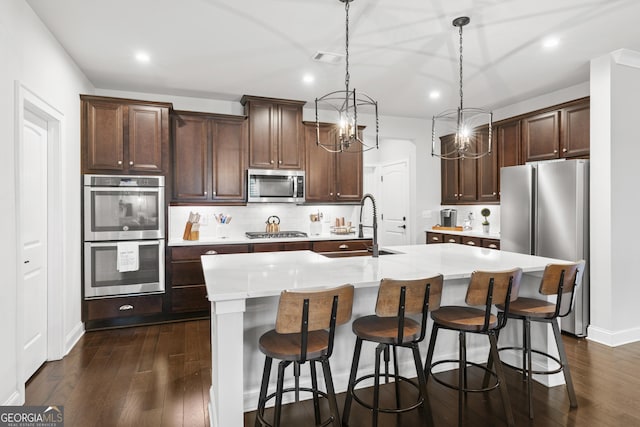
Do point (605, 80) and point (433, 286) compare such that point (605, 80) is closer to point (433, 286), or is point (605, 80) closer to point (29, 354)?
point (433, 286)

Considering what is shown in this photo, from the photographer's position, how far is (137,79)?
4125mm

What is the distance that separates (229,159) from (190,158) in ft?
1.53

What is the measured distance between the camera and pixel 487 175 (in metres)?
5.14

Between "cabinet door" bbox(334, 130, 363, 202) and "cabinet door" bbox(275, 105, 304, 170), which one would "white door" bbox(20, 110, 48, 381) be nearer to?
"cabinet door" bbox(275, 105, 304, 170)

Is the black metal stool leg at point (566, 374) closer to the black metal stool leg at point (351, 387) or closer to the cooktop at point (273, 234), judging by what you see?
the black metal stool leg at point (351, 387)

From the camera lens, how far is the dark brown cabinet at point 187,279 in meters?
4.23

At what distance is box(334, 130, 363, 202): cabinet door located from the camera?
525 centimetres

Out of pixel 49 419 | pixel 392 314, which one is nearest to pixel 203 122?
pixel 49 419

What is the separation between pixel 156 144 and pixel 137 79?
29.2 inches

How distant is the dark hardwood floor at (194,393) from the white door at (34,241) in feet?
0.75

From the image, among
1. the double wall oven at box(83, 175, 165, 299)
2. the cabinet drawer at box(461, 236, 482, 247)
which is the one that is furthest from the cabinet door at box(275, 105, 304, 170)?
the cabinet drawer at box(461, 236, 482, 247)

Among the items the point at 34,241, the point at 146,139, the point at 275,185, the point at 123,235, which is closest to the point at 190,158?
the point at 146,139

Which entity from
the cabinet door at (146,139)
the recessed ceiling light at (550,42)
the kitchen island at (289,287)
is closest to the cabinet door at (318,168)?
the cabinet door at (146,139)

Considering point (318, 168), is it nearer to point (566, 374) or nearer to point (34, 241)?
point (34, 241)
